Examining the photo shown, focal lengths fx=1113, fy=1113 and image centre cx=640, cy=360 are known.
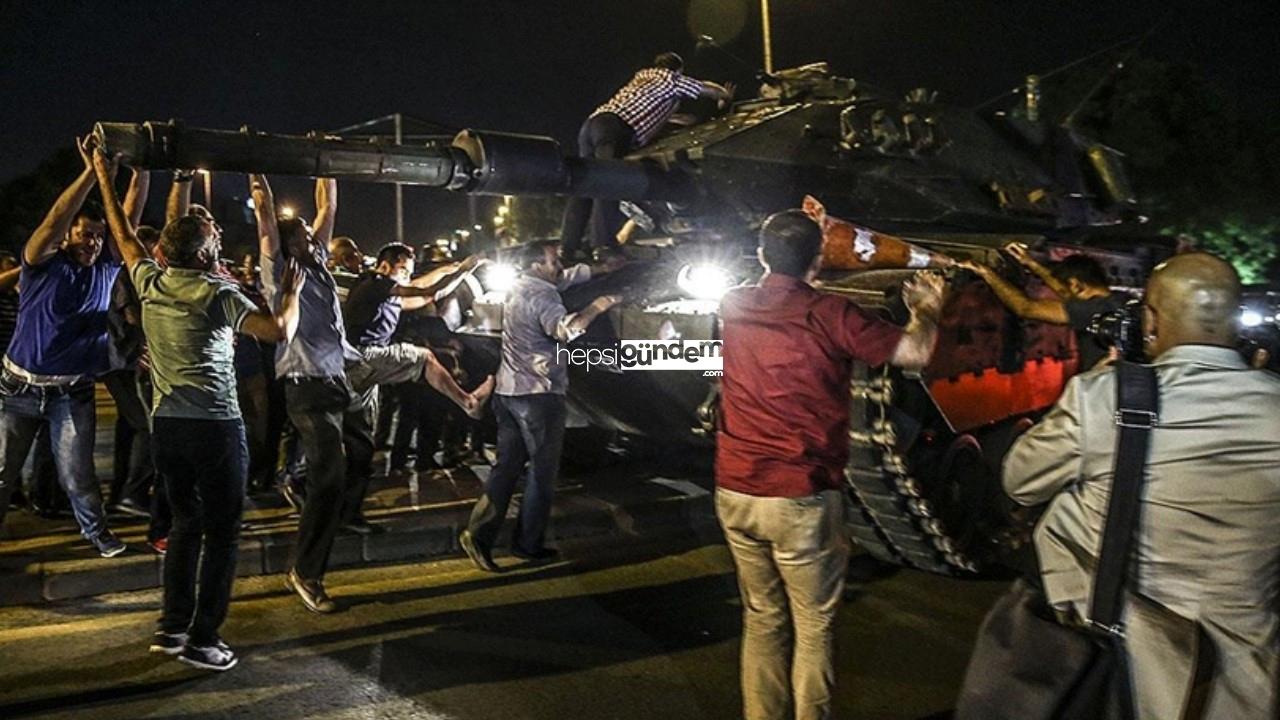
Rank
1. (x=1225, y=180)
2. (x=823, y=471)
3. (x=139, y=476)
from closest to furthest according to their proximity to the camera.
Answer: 1. (x=823, y=471)
2. (x=139, y=476)
3. (x=1225, y=180)

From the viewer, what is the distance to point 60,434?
573 cm

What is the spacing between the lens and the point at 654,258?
6789mm

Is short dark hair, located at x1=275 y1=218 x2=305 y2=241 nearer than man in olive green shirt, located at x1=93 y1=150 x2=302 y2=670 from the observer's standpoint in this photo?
No

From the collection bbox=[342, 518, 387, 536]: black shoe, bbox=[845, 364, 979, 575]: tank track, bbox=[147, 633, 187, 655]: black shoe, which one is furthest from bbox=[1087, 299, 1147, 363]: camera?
bbox=[342, 518, 387, 536]: black shoe

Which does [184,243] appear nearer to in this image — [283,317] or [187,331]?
[187,331]

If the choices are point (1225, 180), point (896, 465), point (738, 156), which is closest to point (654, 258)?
point (738, 156)

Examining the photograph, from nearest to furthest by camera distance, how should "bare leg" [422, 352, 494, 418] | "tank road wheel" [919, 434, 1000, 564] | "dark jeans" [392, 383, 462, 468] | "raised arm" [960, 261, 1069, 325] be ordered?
"raised arm" [960, 261, 1069, 325], "tank road wheel" [919, 434, 1000, 564], "bare leg" [422, 352, 494, 418], "dark jeans" [392, 383, 462, 468]

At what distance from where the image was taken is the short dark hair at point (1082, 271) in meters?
5.91

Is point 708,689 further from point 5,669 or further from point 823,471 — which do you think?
point 5,669

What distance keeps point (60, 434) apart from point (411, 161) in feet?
7.54

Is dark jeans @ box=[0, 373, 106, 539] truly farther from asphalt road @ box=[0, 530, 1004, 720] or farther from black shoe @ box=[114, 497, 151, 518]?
black shoe @ box=[114, 497, 151, 518]

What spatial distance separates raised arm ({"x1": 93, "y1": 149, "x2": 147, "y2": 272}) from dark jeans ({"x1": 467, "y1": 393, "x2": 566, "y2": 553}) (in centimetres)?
217

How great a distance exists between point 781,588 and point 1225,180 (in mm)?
26409

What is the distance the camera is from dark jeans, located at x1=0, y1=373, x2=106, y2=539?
18.5ft
